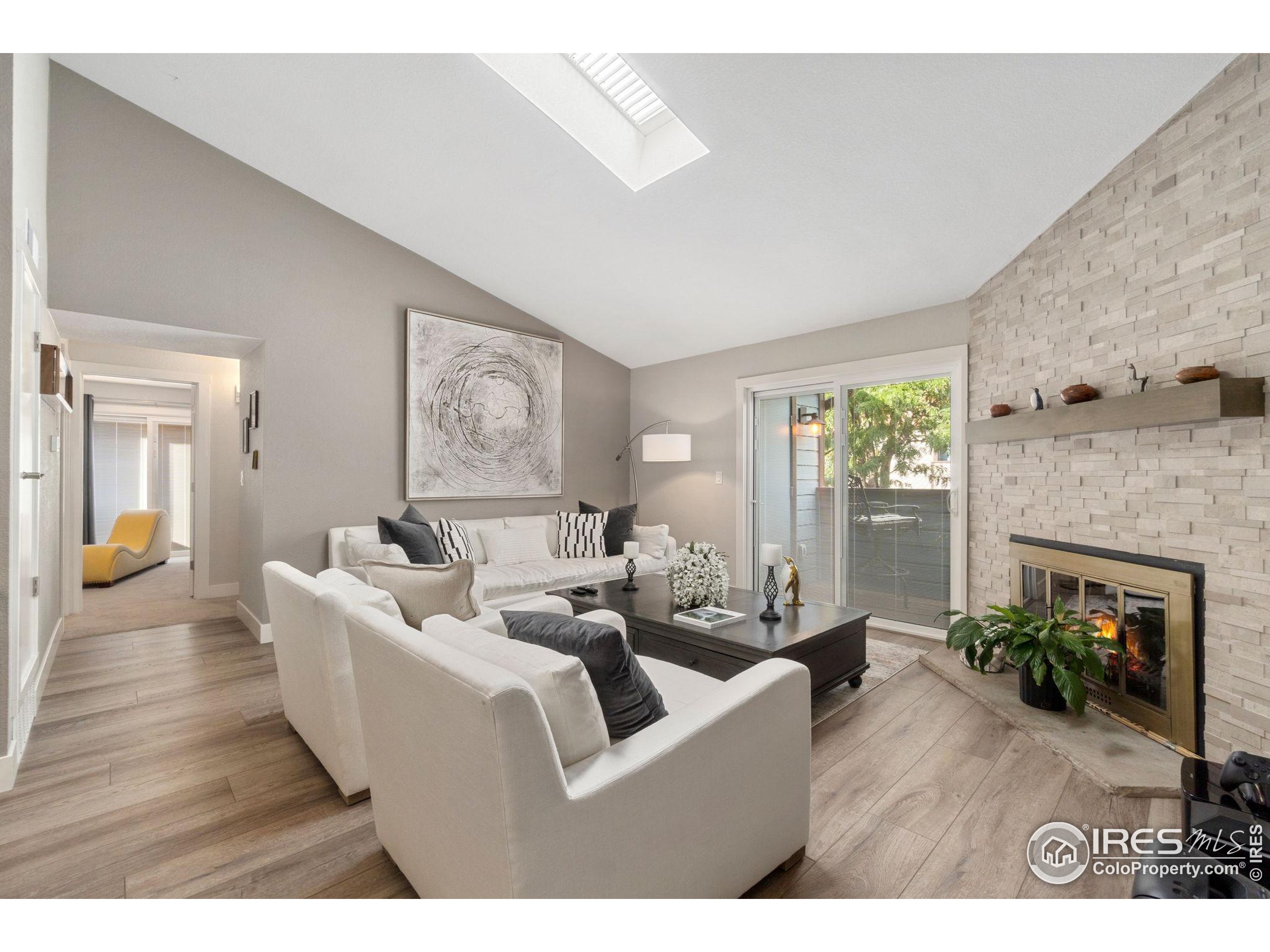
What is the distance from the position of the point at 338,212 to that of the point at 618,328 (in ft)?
7.59

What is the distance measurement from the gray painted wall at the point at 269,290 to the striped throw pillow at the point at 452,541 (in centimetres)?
42

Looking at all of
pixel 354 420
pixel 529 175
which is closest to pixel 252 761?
pixel 354 420

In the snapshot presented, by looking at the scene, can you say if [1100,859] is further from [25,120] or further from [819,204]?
[25,120]

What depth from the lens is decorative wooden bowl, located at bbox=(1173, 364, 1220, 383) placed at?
2.15 m

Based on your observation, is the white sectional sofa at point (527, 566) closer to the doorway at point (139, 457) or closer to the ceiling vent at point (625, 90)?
the ceiling vent at point (625, 90)

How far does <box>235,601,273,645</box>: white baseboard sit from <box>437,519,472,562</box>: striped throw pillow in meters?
1.17

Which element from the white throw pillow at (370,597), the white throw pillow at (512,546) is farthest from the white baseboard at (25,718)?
the white throw pillow at (512,546)

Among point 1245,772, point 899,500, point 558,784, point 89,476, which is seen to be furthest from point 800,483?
point 89,476

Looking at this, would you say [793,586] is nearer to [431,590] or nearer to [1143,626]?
[1143,626]

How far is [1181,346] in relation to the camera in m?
2.37

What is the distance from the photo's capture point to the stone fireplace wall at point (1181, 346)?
2.10m

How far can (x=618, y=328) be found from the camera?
533 centimetres

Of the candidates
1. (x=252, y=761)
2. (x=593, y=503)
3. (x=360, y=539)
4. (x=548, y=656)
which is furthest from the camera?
(x=593, y=503)

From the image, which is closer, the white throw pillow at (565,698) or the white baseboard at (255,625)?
the white throw pillow at (565,698)
